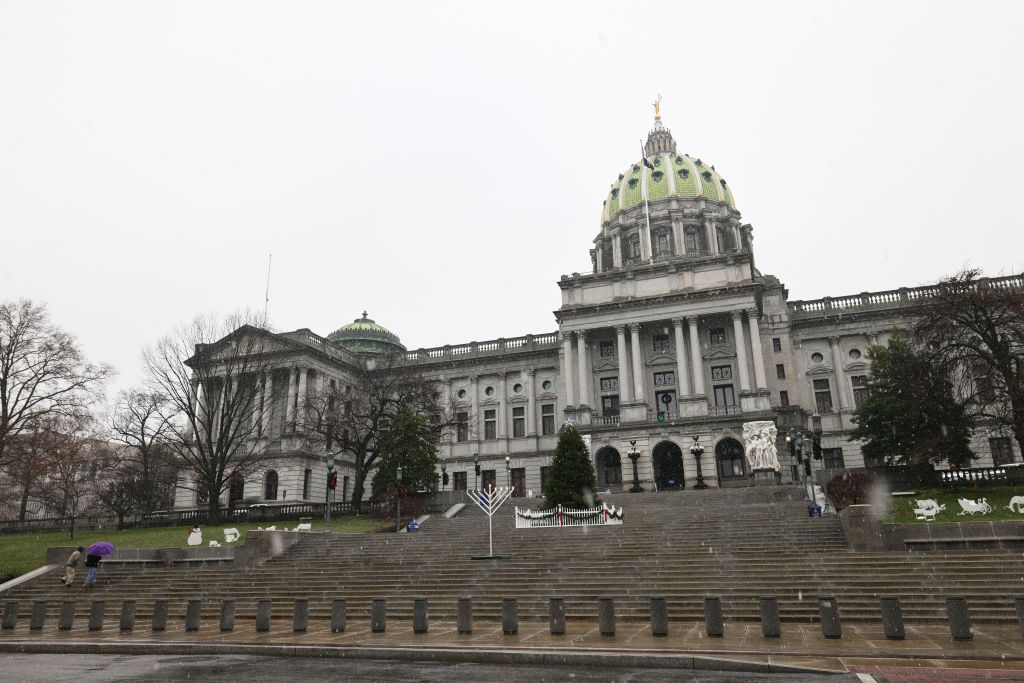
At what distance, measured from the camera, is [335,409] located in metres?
49.9

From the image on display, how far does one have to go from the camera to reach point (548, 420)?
63406 millimetres

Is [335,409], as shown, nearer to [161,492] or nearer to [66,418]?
[66,418]

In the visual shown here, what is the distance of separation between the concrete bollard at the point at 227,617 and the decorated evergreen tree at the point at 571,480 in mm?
19393

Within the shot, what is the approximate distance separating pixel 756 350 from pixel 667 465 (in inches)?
421

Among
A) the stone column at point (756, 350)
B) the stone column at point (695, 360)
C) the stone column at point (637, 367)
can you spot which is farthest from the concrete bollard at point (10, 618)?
the stone column at point (756, 350)

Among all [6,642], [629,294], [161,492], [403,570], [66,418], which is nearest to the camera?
[6,642]

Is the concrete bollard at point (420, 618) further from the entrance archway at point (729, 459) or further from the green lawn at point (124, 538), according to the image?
the entrance archway at point (729, 459)

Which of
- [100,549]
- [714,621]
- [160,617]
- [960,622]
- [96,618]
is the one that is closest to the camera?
[960,622]

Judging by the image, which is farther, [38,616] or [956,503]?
[956,503]

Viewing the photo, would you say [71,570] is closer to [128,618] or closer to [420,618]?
[128,618]

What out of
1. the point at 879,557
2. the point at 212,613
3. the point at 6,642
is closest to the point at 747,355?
the point at 879,557

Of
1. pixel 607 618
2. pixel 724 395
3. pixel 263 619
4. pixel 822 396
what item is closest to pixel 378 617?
pixel 263 619

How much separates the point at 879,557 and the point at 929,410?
18671mm

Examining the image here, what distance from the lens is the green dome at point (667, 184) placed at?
262ft
